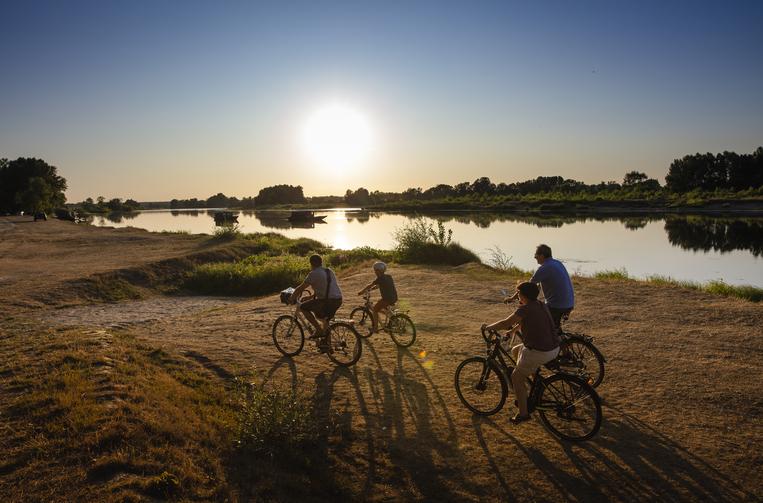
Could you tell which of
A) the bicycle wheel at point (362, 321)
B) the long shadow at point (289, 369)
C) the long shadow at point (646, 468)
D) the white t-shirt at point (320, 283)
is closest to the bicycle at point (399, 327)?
the bicycle wheel at point (362, 321)

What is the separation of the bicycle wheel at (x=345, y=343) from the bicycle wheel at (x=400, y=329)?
1.41m

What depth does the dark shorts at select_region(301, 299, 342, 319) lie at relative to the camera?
8.36 metres

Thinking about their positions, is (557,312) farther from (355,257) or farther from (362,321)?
(355,257)

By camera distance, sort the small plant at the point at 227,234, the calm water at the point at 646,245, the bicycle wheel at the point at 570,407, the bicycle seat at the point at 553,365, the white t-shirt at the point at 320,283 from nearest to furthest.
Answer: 1. the bicycle wheel at the point at 570,407
2. the bicycle seat at the point at 553,365
3. the white t-shirt at the point at 320,283
4. the calm water at the point at 646,245
5. the small plant at the point at 227,234

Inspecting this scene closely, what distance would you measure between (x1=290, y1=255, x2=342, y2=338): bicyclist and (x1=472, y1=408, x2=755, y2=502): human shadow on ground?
11.5 feet

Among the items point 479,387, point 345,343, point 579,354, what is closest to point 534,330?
point 479,387

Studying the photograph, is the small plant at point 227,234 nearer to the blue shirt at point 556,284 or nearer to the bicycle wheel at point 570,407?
the blue shirt at point 556,284

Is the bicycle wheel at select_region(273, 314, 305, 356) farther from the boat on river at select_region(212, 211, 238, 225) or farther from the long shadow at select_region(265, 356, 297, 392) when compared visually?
the boat on river at select_region(212, 211, 238, 225)

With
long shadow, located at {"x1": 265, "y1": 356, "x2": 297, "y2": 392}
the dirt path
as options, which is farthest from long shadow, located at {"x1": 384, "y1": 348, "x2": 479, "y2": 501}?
long shadow, located at {"x1": 265, "y1": 356, "x2": 297, "y2": 392}

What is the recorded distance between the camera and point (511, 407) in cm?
684

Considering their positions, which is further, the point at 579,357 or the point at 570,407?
the point at 579,357

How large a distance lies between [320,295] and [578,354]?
4.51m

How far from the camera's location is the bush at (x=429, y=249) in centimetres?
2286

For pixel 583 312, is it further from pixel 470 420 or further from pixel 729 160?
pixel 729 160
